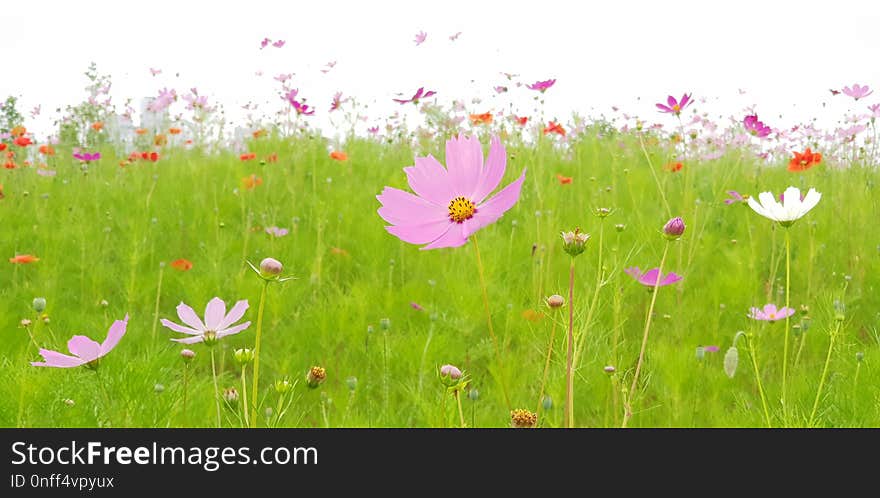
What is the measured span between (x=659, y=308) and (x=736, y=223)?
99 cm

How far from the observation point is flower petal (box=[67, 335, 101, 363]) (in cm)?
70

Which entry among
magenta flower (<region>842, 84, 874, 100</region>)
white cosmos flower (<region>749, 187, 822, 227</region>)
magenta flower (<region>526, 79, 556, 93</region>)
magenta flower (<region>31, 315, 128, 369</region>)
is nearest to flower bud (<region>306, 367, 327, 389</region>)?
magenta flower (<region>31, 315, 128, 369</region>)

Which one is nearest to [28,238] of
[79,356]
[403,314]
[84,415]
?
[403,314]

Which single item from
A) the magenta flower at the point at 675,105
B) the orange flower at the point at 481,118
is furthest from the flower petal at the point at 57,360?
the orange flower at the point at 481,118

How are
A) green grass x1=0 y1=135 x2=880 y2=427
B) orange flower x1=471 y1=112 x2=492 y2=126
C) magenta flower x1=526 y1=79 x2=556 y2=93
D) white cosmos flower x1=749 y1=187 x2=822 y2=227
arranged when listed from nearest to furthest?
1. white cosmos flower x1=749 y1=187 x2=822 y2=227
2. green grass x1=0 y1=135 x2=880 y2=427
3. magenta flower x1=526 y1=79 x2=556 y2=93
4. orange flower x1=471 y1=112 x2=492 y2=126

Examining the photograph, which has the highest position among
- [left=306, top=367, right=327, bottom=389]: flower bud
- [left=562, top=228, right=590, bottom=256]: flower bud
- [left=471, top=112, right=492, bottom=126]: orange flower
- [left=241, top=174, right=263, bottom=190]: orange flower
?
[left=471, top=112, right=492, bottom=126]: orange flower

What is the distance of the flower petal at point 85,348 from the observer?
0.70 m

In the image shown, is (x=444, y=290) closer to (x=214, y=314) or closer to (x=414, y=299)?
(x=414, y=299)

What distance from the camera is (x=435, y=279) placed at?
6.36 ft

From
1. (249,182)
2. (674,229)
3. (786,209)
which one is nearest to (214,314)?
(674,229)

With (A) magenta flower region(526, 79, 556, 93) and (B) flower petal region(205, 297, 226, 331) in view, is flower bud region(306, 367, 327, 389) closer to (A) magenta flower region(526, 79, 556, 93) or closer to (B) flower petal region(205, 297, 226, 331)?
(B) flower petal region(205, 297, 226, 331)

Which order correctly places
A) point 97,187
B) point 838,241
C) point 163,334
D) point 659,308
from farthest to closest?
point 97,187
point 838,241
point 659,308
point 163,334

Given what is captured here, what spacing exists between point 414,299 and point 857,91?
214 centimetres
